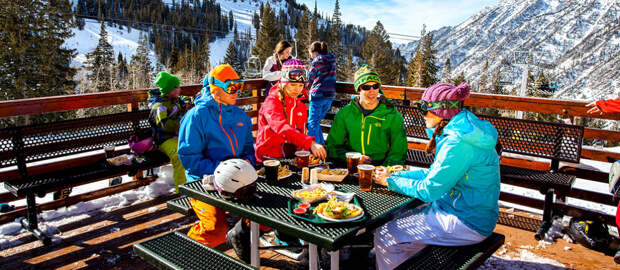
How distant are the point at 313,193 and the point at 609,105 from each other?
2.83 meters

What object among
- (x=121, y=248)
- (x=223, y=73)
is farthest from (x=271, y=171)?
(x=121, y=248)

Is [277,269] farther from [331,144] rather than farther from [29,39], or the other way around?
[29,39]

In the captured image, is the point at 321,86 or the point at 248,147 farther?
the point at 321,86

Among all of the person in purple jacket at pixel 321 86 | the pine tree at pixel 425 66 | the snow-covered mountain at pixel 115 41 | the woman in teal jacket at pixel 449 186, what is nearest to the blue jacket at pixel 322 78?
the person in purple jacket at pixel 321 86

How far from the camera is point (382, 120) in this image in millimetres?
3439

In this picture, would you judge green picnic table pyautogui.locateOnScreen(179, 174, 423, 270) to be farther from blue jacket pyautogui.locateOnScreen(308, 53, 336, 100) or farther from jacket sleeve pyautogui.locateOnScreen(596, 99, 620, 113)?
blue jacket pyautogui.locateOnScreen(308, 53, 336, 100)

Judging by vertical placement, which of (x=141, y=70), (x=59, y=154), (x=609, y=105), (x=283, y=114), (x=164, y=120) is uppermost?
(x=141, y=70)

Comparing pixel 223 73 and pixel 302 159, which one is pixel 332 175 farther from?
pixel 223 73

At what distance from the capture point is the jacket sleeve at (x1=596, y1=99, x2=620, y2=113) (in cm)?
335

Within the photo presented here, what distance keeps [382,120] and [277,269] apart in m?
1.53

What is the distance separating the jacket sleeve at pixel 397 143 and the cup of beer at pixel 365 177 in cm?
92

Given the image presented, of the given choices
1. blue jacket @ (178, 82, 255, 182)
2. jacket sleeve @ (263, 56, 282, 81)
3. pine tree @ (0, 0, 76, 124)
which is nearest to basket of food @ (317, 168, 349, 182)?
blue jacket @ (178, 82, 255, 182)

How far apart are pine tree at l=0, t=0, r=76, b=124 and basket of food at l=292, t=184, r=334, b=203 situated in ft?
128

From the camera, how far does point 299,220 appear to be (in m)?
2.04
